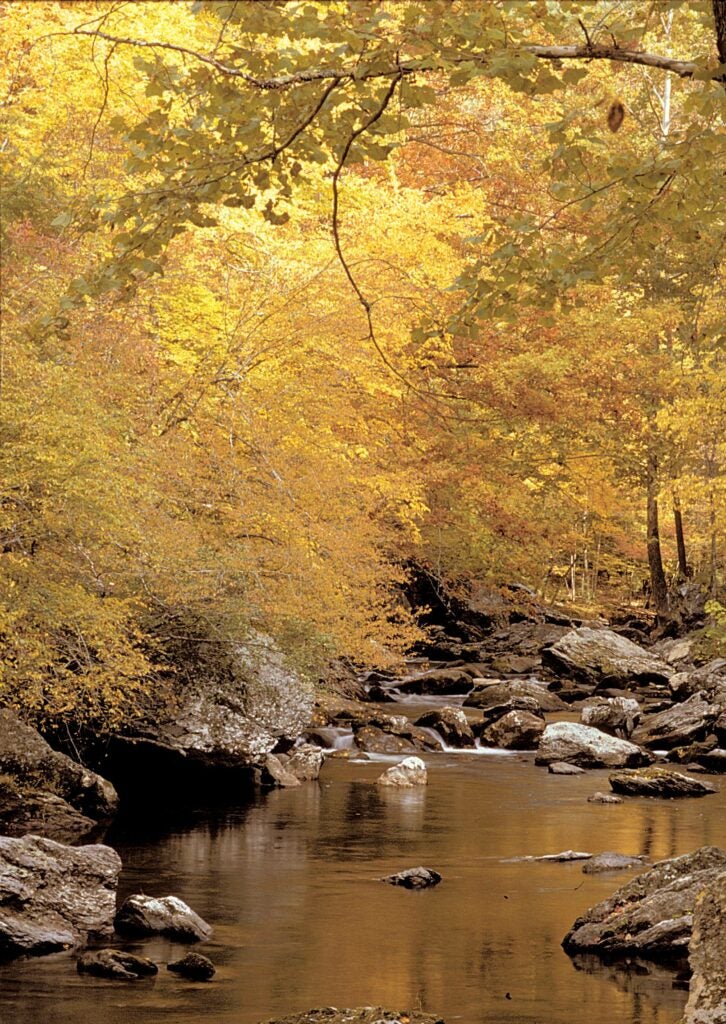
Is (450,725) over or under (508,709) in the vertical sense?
under

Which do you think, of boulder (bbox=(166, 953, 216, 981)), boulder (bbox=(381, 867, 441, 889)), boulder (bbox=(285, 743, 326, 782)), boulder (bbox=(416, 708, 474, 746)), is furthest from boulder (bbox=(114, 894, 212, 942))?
boulder (bbox=(416, 708, 474, 746))

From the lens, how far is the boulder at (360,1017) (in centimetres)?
691

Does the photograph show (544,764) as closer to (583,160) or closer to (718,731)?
(718,731)

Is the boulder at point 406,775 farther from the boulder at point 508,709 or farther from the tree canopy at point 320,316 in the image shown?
the boulder at point 508,709

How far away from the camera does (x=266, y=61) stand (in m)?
5.98

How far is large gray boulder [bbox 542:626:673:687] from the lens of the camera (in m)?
26.5

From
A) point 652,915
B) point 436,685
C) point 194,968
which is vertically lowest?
point 194,968

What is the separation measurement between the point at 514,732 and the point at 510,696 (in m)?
3.45

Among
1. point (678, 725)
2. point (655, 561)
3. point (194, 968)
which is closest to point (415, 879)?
point (194, 968)

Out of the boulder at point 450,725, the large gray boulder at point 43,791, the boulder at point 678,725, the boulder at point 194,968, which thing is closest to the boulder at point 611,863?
the boulder at point 194,968

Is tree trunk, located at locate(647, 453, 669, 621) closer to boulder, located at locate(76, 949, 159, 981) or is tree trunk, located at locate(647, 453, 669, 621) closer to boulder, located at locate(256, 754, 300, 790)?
boulder, located at locate(256, 754, 300, 790)

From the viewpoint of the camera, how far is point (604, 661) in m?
27.2

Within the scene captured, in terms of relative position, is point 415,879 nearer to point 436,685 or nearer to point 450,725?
point 450,725

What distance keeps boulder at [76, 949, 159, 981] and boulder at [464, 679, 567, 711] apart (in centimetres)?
1481
